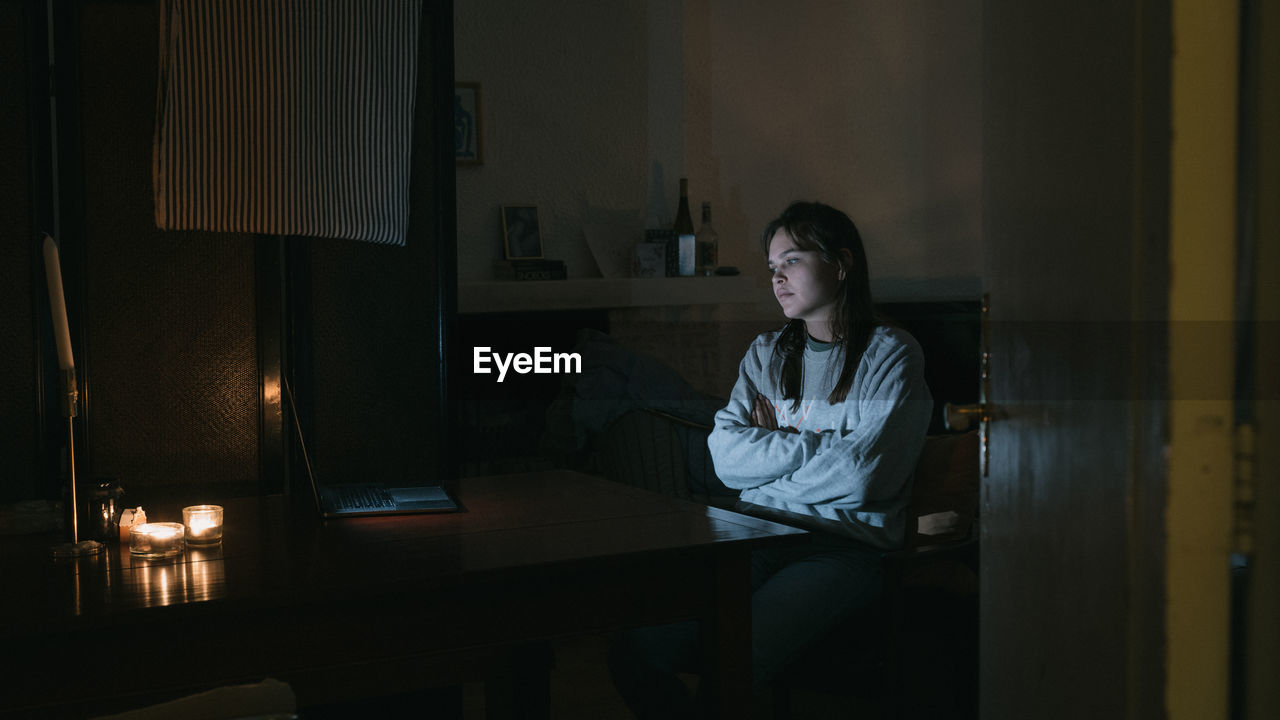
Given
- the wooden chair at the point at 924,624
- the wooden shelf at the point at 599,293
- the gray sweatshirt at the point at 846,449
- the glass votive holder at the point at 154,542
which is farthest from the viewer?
the wooden shelf at the point at 599,293

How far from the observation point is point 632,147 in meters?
4.55

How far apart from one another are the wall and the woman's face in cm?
197

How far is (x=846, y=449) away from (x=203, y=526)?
1.30 meters

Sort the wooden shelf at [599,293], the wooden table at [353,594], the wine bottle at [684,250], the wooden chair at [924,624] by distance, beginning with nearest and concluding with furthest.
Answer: the wooden table at [353,594] → the wooden chair at [924,624] → the wooden shelf at [599,293] → the wine bottle at [684,250]

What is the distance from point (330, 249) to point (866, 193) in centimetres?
306

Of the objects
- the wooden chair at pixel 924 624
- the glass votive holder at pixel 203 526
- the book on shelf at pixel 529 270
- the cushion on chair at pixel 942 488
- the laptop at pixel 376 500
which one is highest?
the book on shelf at pixel 529 270

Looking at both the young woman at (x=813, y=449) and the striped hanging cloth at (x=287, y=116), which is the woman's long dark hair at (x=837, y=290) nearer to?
the young woman at (x=813, y=449)

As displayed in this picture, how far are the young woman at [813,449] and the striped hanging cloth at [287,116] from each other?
0.97 meters

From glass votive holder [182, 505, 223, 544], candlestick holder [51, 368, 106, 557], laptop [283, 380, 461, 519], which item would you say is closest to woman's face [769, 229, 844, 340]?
laptop [283, 380, 461, 519]

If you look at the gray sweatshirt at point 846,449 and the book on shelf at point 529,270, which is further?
the book on shelf at point 529,270

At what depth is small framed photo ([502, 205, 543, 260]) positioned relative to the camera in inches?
168

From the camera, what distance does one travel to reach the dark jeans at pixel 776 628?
196 centimetres

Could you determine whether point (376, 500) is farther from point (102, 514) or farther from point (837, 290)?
point (837, 290)

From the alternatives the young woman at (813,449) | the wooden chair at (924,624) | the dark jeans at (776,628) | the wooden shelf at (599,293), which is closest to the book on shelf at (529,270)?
the wooden shelf at (599,293)
